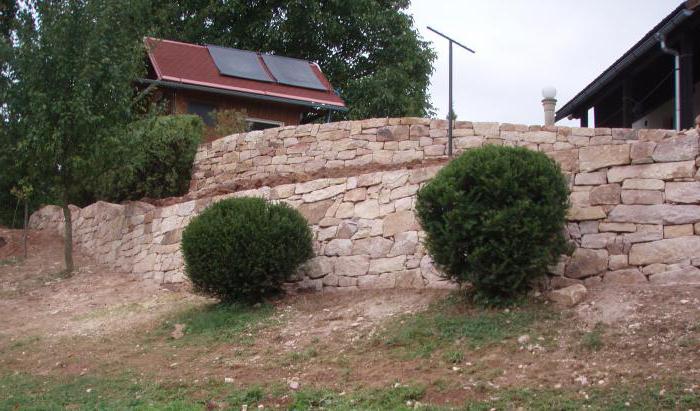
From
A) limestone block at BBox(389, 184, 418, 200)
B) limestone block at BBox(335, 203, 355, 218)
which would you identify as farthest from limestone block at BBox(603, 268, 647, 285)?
limestone block at BBox(335, 203, 355, 218)

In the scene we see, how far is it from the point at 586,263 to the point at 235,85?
12.8 m

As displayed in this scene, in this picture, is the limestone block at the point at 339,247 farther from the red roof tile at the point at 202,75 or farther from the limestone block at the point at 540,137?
the red roof tile at the point at 202,75

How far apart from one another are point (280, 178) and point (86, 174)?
3.45 metres

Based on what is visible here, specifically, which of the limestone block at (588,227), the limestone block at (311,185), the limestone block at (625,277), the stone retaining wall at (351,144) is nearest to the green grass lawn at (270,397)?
the limestone block at (625,277)

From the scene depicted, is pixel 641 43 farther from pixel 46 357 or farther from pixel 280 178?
pixel 46 357

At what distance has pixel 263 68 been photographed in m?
21.3

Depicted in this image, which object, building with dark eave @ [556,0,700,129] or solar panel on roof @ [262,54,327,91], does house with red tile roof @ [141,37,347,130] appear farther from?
building with dark eave @ [556,0,700,129]

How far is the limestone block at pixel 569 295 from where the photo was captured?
26.8 feet

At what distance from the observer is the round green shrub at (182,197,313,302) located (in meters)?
10.0

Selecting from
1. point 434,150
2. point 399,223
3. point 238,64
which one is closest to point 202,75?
point 238,64

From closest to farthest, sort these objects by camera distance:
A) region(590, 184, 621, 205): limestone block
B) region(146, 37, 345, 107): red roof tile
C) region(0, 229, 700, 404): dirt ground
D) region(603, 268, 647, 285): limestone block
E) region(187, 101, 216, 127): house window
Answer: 1. region(0, 229, 700, 404): dirt ground
2. region(603, 268, 647, 285): limestone block
3. region(590, 184, 621, 205): limestone block
4. region(146, 37, 345, 107): red roof tile
5. region(187, 101, 216, 127): house window

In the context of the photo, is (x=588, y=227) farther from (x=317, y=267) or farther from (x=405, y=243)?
(x=317, y=267)

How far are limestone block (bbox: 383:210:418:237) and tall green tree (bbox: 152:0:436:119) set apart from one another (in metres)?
13.1

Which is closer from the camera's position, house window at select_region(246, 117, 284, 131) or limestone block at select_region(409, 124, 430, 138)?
limestone block at select_region(409, 124, 430, 138)
